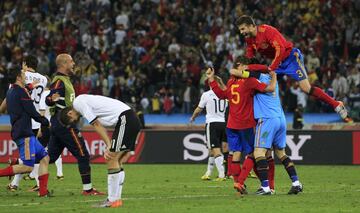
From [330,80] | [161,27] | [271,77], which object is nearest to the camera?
[271,77]

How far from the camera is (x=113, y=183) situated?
15.2 meters

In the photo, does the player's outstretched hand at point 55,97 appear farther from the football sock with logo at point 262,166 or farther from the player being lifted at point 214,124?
the player being lifted at point 214,124

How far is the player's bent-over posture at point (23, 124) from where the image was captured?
1730 centimetres

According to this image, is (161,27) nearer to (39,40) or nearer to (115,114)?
(39,40)

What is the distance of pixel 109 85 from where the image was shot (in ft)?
127

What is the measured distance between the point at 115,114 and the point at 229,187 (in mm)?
5608

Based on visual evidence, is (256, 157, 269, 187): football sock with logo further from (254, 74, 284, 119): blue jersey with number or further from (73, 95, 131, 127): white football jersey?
(73, 95, 131, 127): white football jersey

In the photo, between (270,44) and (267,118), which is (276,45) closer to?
(270,44)

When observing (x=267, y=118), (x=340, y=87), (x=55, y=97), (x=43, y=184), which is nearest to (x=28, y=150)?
(x=43, y=184)

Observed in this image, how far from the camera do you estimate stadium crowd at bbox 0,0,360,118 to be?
121ft

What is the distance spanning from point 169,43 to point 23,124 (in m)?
23.1

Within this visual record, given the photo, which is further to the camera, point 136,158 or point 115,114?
point 136,158

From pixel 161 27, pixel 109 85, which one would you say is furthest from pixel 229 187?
pixel 161 27

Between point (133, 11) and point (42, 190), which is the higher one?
point (133, 11)
